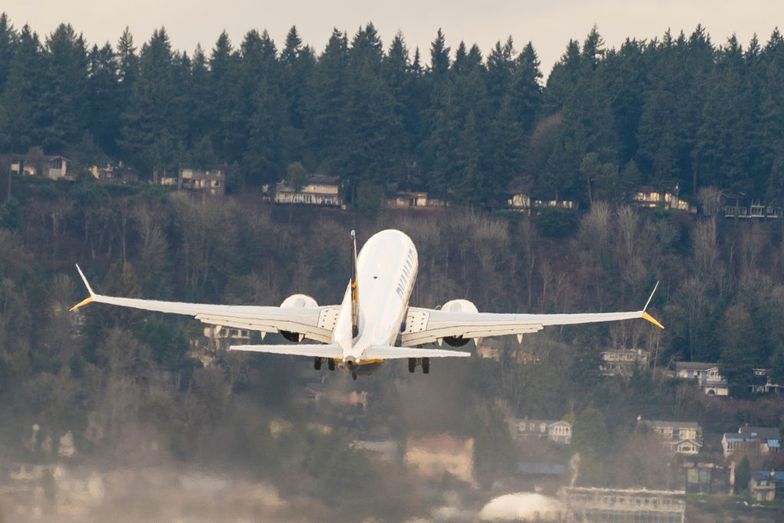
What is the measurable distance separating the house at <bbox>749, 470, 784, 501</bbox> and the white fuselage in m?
44.2

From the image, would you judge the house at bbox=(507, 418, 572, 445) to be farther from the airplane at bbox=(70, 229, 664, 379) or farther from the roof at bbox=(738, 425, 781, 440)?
the roof at bbox=(738, 425, 781, 440)

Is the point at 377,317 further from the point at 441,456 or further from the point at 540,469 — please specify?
the point at 540,469

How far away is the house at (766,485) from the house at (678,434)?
3.95 metres

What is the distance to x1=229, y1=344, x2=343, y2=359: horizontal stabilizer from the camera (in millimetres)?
109188

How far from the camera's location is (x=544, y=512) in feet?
440

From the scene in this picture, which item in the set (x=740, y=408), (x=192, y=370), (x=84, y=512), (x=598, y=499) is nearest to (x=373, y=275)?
(x=84, y=512)

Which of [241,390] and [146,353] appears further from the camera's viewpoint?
[146,353]

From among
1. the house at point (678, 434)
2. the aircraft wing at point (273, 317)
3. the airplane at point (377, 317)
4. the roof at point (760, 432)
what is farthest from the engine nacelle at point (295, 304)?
the roof at point (760, 432)

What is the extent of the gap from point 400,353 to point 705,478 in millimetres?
56150

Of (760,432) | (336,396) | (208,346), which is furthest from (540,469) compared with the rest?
(760,432)

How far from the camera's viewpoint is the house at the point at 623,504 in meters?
139

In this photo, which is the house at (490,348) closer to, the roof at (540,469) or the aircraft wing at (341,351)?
the roof at (540,469)

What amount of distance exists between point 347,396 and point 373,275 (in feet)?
39.4

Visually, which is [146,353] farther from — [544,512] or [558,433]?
[544,512]
